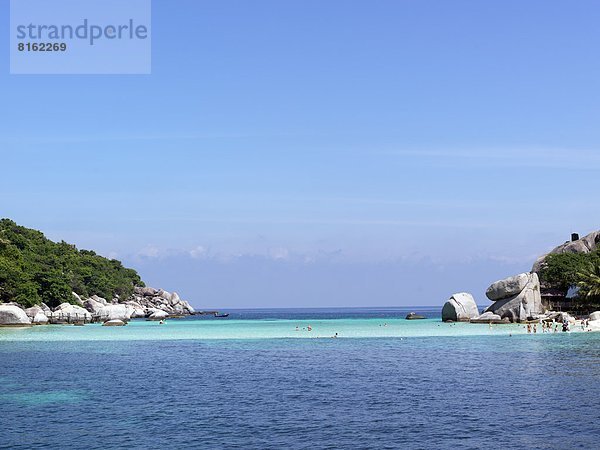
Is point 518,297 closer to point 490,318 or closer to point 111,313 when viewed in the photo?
point 490,318

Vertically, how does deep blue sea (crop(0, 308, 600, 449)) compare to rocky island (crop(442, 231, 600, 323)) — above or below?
below

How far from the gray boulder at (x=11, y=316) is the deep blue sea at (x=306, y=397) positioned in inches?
1596

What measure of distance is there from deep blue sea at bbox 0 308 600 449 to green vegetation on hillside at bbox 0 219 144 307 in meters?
55.0

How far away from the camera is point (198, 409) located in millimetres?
33719

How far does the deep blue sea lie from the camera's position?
2708 cm

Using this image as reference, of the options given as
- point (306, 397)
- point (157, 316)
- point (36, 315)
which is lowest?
point (306, 397)

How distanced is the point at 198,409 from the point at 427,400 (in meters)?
11.7

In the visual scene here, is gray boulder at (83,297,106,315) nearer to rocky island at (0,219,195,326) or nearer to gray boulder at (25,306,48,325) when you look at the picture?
rocky island at (0,219,195,326)

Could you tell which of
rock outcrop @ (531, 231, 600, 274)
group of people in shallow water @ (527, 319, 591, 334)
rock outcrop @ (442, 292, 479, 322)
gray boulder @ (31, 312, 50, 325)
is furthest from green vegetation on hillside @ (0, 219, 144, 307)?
rock outcrop @ (531, 231, 600, 274)

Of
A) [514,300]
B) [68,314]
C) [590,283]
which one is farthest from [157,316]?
[590,283]

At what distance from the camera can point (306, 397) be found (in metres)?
37.0

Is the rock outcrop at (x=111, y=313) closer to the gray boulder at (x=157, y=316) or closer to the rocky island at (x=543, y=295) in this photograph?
the gray boulder at (x=157, y=316)

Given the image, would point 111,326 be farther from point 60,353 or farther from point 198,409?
point 198,409

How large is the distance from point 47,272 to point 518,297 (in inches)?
3367
